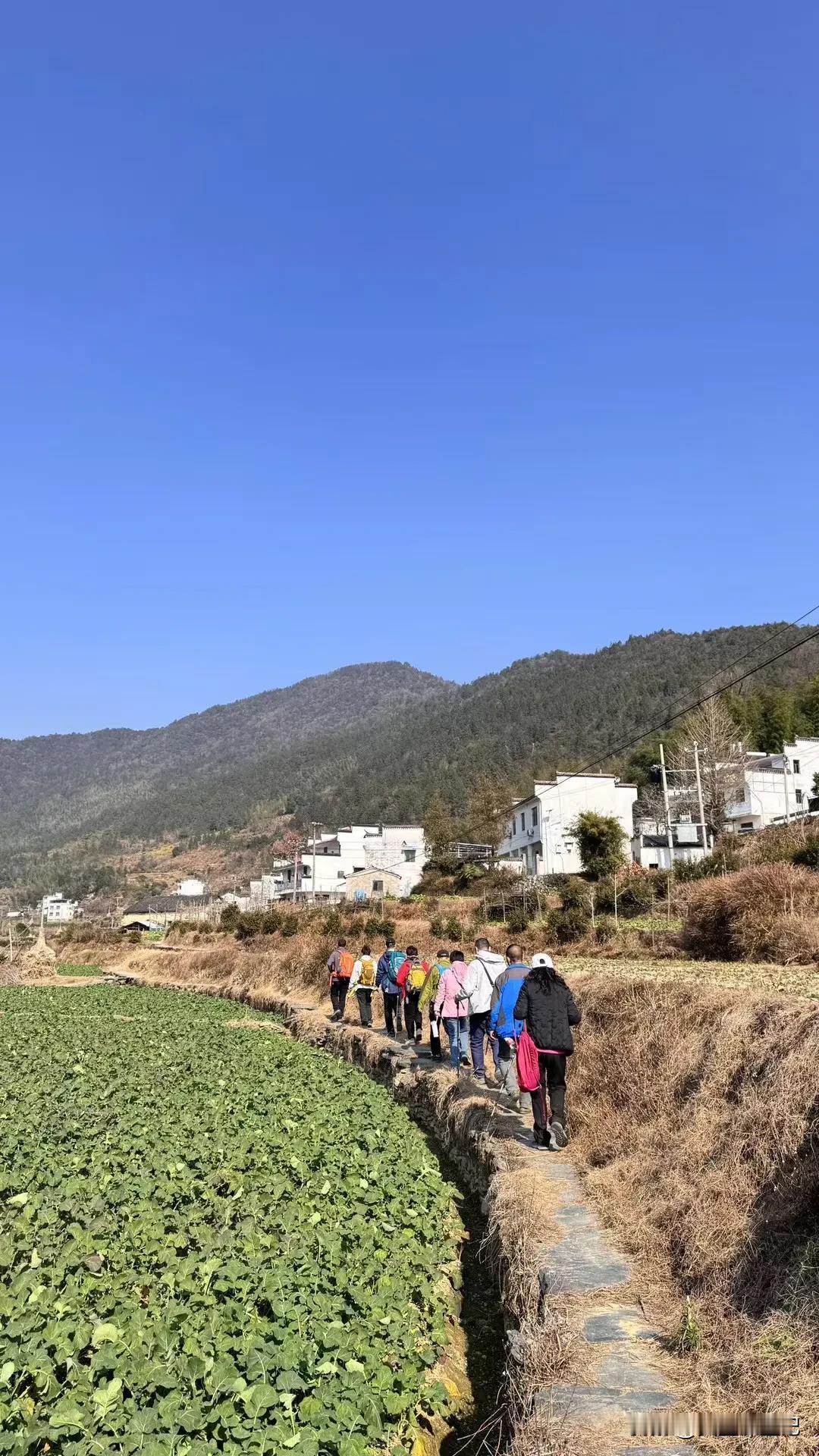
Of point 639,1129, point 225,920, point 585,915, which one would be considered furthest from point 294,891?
point 639,1129

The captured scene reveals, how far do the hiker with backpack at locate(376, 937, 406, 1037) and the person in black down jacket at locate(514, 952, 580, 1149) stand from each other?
31.6ft

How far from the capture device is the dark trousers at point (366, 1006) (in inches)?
858

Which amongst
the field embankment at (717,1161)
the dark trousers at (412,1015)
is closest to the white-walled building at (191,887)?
the dark trousers at (412,1015)

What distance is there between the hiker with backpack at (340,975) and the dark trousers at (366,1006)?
0.57m

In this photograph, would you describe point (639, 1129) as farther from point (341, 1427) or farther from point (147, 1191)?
point (341, 1427)

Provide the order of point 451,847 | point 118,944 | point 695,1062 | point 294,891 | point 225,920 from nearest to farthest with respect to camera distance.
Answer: point 695,1062 < point 225,920 < point 118,944 < point 451,847 < point 294,891

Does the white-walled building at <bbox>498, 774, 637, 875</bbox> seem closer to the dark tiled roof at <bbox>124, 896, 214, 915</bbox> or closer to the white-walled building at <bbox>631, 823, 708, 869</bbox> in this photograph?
the white-walled building at <bbox>631, 823, 708, 869</bbox>

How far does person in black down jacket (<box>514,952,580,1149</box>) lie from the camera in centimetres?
956

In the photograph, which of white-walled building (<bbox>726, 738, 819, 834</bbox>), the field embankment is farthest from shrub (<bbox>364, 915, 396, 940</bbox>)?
white-walled building (<bbox>726, 738, 819, 834</bbox>)

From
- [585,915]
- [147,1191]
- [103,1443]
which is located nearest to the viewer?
[103,1443]

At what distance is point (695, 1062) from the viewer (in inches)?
349

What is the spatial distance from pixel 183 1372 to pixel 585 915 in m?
25.8

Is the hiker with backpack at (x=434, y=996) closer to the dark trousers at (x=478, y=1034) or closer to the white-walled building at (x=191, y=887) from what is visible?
the dark trousers at (x=478, y=1034)

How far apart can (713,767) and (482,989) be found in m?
47.1
